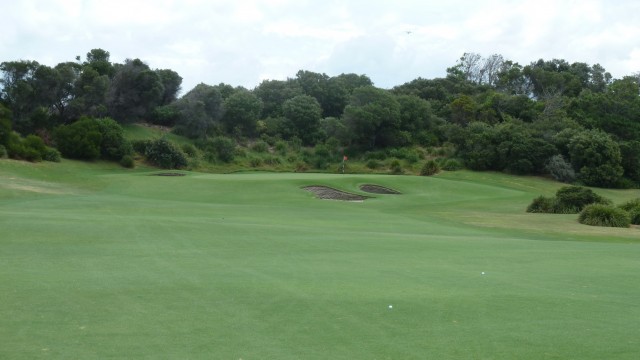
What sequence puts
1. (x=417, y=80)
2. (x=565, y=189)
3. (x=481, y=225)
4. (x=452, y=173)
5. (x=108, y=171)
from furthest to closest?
(x=417, y=80)
(x=452, y=173)
(x=108, y=171)
(x=565, y=189)
(x=481, y=225)

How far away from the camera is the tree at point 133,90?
69.4 meters

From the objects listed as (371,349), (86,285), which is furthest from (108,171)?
(371,349)

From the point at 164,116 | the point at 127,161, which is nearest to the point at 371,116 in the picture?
the point at 164,116

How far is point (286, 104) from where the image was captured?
89.0m

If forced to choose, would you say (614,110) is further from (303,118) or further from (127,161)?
(127,161)

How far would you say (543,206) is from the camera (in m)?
41.3

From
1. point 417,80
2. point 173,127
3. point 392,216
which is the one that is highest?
point 417,80

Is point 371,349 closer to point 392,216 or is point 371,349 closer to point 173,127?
point 392,216

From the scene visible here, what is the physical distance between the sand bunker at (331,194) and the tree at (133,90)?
104 ft

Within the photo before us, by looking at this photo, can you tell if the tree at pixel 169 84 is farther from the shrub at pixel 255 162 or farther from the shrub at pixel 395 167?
the shrub at pixel 395 167

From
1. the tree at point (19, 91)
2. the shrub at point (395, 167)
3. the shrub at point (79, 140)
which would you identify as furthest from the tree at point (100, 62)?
the shrub at point (395, 167)

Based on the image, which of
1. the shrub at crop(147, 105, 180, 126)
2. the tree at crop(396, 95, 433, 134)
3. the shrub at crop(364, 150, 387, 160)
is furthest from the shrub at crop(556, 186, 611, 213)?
the shrub at crop(147, 105, 180, 126)

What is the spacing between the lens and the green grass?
26.7ft

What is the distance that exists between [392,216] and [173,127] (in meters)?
47.8
